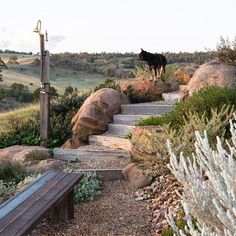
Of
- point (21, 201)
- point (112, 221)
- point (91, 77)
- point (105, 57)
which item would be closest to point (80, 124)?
point (112, 221)

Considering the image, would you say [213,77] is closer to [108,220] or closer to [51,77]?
[108,220]

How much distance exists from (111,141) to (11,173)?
8.69ft

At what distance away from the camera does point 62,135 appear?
10.8 metres

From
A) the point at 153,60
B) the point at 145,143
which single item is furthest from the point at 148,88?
the point at 145,143

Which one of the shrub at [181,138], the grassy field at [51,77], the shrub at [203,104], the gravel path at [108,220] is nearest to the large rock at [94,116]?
the shrub at [203,104]

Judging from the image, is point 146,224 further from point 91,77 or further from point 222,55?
point 91,77

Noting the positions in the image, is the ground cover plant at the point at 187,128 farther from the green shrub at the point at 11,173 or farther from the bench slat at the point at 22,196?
the green shrub at the point at 11,173

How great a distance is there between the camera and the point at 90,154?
29.5 ft

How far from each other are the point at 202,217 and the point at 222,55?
9228 millimetres

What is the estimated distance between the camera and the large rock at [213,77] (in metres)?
10.1

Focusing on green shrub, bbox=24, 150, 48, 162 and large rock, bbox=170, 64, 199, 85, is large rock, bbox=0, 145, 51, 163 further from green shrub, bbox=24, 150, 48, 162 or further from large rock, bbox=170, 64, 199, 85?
large rock, bbox=170, 64, 199, 85

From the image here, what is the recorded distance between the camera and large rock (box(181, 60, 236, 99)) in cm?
1009

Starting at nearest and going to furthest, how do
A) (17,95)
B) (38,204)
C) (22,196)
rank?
(38,204), (22,196), (17,95)

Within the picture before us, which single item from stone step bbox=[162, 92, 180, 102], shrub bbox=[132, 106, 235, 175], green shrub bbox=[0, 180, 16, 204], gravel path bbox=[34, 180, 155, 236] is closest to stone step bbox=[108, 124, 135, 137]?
stone step bbox=[162, 92, 180, 102]
